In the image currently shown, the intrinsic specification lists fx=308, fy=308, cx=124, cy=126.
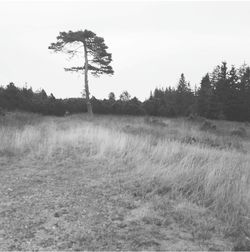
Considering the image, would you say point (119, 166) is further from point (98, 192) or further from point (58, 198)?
point (58, 198)

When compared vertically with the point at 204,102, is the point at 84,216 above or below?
below

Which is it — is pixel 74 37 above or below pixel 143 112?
above

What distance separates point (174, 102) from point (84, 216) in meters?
38.4

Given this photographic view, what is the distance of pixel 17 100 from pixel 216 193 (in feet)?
72.2

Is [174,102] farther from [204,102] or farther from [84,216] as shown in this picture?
[84,216]

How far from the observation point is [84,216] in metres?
4.20

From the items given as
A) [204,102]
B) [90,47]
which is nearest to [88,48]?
[90,47]

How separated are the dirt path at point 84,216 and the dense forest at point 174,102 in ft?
60.3

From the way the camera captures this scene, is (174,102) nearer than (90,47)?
No

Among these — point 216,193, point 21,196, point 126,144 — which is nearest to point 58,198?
point 21,196

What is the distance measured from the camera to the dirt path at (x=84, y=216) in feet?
11.5

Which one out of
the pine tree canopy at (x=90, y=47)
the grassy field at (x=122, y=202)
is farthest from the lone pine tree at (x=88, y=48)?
the grassy field at (x=122, y=202)

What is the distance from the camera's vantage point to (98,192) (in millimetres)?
5191

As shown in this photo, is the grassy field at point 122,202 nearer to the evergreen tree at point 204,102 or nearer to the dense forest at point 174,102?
the dense forest at point 174,102
